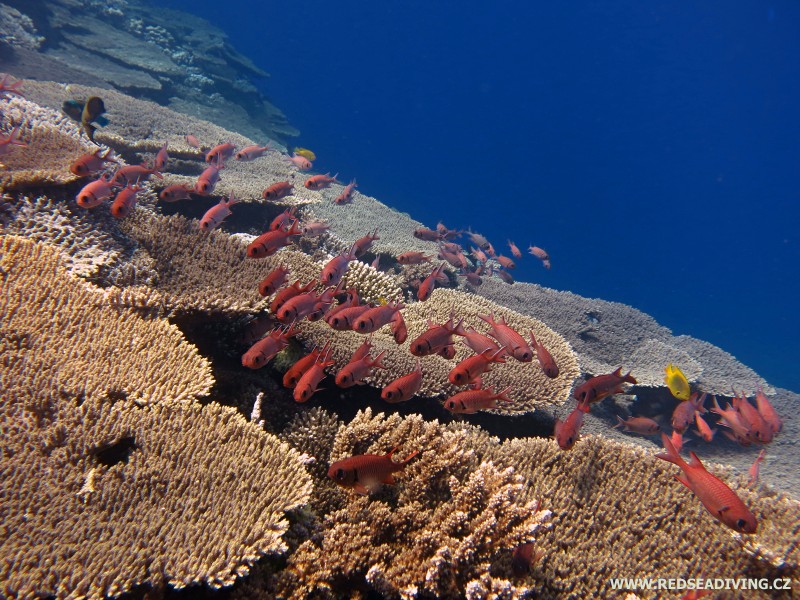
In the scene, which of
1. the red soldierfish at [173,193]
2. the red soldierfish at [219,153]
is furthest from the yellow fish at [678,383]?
the red soldierfish at [219,153]

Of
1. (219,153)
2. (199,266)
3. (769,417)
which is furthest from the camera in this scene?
(219,153)

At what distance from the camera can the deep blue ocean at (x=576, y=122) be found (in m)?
101

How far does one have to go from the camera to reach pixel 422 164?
393ft

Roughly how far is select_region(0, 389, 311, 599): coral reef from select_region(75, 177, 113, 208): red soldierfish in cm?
255

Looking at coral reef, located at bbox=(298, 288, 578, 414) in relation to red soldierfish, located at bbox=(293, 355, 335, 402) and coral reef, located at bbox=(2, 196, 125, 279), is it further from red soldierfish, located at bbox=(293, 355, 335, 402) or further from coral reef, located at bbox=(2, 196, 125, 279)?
coral reef, located at bbox=(2, 196, 125, 279)

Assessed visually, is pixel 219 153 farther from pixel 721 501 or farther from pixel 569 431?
pixel 721 501

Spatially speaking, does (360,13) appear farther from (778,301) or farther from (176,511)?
(176,511)

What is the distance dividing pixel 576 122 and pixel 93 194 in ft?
440

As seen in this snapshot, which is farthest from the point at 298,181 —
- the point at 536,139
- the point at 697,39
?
the point at 697,39

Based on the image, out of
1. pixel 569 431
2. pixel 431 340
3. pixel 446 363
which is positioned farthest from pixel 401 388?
pixel 446 363

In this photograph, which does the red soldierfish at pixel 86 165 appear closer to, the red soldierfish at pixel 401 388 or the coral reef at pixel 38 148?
the coral reef at pixel 38 148

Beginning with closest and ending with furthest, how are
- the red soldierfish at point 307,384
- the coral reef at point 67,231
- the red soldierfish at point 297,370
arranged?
the red soldierfish at point 307,384 < the red soldierfish at point 297,370 < the coral reef at point 67,231

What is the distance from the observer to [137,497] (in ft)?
7.98

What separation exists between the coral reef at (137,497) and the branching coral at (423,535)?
0.40 m
